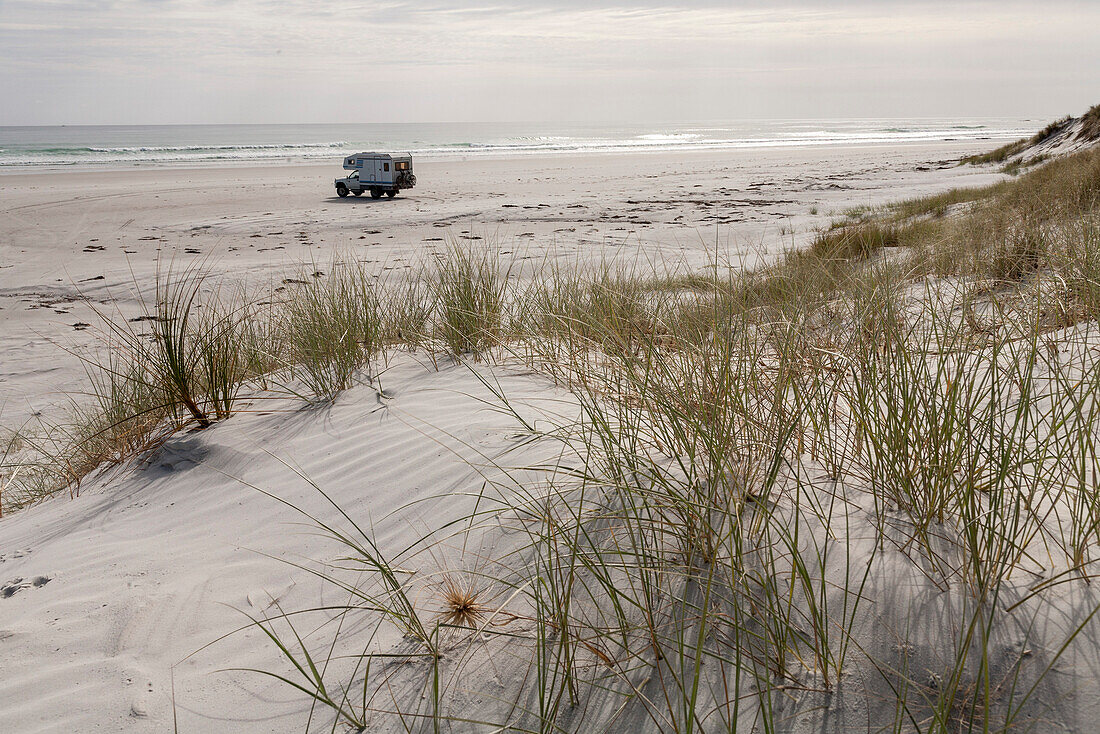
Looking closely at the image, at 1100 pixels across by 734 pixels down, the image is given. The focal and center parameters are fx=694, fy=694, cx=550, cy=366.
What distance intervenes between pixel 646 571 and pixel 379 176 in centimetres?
2052

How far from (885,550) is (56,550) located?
10.0ft

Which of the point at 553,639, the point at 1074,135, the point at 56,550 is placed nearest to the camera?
the point at 553,639

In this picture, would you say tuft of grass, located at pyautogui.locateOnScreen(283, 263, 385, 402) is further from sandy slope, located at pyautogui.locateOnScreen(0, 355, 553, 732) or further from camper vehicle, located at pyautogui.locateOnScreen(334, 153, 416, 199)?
camper vehicle, located at pyautogui.locateOnScreen(334, 153, 416, 199)


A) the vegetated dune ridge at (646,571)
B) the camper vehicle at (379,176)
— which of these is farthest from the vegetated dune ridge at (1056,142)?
the camper vehicle at (379,176)

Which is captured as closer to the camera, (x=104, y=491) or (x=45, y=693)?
(x=45, y=693)

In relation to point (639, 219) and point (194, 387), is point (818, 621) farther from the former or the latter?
point (639, 219)

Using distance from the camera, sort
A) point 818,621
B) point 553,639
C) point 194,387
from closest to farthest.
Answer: point 818,621, point 553,639, point 194,387

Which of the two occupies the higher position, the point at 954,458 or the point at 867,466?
the point at 954,458

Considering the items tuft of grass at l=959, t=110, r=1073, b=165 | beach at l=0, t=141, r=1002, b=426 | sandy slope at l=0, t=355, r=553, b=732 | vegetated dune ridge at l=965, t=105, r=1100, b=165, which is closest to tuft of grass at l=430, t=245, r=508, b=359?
sandy slope at l=0, t=355, r=553, b=732

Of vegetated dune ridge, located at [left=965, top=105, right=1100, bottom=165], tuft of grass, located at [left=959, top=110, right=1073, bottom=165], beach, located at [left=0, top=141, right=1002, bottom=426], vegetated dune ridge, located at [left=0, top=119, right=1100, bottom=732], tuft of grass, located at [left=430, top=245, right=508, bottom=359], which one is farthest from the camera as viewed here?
tuft of grass, located at [left=959, top=110, right=1073, bottom=165]

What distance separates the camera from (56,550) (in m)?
2.81

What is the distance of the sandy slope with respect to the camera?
6.05 feet

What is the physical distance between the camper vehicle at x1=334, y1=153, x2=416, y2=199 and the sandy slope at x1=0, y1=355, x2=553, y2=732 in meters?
17.7

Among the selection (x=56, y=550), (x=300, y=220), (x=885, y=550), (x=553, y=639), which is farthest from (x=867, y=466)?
(x=300, y=220)
